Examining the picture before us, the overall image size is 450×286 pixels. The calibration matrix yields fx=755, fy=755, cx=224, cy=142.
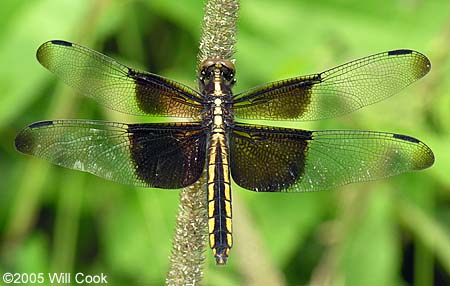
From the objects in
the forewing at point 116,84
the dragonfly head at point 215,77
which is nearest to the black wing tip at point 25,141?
the forewing at point 116,84

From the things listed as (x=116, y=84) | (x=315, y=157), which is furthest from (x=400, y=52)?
(x=116, y=84)

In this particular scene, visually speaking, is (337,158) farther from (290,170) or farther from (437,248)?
(437,248)

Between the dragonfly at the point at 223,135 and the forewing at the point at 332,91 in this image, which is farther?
the forewing at the point at 332,91

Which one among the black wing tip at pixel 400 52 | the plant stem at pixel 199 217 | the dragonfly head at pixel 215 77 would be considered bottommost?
the plant stem at pixel 199 217

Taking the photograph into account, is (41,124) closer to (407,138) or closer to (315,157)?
(315,157)

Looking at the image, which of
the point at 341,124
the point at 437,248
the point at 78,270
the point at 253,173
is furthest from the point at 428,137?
the point at 78,270

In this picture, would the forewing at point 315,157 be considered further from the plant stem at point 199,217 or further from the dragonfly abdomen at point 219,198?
the plant stem at point 199,217

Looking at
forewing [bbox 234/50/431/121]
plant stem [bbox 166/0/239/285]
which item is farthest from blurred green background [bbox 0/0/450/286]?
plant stem [bbox 166/0/239/285]
